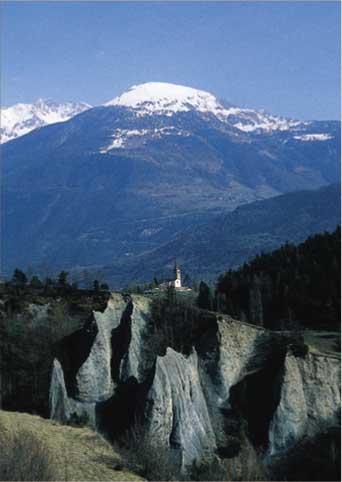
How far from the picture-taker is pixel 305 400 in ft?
153

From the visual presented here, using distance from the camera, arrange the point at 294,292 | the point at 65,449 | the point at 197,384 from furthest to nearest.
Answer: the point at 294,292, the point at 197,384, the point at 65,449

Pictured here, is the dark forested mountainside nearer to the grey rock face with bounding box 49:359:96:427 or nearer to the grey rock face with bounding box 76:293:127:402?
the grey rock face with bounding box 76:293:127:402

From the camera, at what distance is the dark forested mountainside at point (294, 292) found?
6347 cm

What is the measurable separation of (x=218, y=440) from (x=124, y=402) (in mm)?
6514

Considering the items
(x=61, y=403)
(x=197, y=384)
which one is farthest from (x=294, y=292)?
(x=61, y=403)

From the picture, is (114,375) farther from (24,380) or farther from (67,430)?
(67,430)

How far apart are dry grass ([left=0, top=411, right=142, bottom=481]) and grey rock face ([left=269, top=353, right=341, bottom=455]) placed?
9843 millimetres

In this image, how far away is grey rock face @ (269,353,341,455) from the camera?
45.8 m

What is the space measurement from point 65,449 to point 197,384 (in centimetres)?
1167

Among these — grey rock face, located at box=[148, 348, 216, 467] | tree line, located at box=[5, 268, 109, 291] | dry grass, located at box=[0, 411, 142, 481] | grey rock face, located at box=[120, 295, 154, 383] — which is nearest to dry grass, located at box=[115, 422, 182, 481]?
dry grass, located at box=[0, 411, 142, 481]

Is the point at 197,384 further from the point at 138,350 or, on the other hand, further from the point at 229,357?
the point at 138,350

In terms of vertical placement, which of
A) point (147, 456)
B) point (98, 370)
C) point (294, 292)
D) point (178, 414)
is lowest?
point (147, 456)

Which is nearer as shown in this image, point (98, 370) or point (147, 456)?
point (147, 456)

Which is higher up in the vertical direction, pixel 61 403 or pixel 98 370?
pixel 98 370
